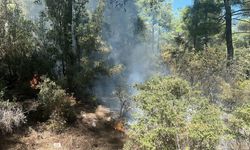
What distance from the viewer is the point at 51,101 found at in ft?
31.2

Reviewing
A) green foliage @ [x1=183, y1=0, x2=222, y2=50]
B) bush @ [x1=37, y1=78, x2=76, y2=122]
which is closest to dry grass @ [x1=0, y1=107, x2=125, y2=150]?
bush @ [x1=37, y1=78, x2=76, y2=122]

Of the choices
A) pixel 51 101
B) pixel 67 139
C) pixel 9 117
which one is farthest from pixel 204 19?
pixel 9 117

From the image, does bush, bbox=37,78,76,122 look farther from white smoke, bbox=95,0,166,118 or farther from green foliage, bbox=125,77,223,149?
white smoke, bbox=95,0,166,118

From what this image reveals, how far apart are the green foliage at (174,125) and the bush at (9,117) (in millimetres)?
3852

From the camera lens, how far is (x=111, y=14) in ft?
116

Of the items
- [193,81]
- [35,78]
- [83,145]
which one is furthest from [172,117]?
[193,81]

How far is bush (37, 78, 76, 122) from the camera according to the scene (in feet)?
31.2

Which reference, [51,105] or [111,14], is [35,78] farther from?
[111,14]

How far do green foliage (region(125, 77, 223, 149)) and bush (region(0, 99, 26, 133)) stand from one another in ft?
12.6

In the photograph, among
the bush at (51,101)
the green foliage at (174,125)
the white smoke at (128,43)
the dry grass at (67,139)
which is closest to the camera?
the green foliage at (174,125)

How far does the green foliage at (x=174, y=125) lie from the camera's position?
4789 mm

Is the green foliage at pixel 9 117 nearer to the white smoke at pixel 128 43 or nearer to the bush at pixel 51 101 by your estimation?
the bush at pixel 51 101

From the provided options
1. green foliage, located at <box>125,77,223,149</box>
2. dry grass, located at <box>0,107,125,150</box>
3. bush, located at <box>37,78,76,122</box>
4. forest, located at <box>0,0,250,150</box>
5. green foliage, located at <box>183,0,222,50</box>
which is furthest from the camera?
green foliage, located at <box>183,0,222,50</box>

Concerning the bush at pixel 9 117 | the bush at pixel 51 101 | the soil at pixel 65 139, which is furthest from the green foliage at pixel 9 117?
the bush at pixel 51 101
